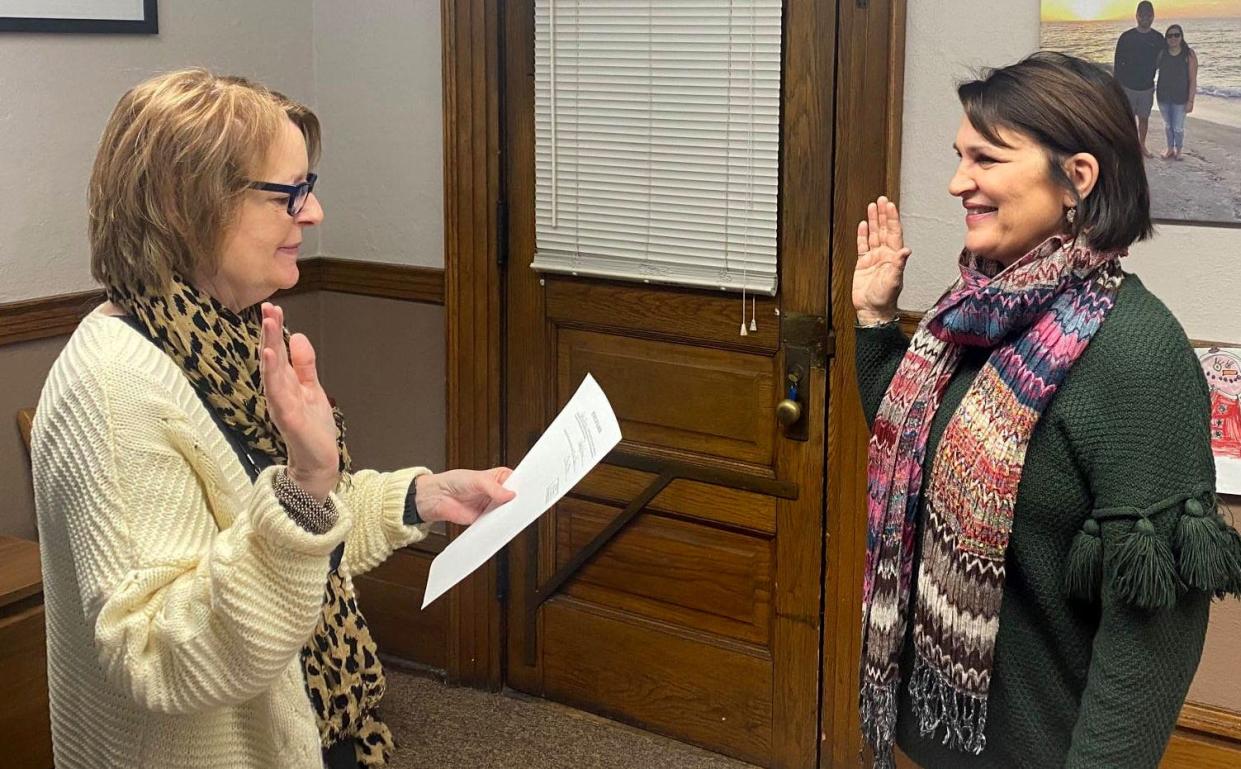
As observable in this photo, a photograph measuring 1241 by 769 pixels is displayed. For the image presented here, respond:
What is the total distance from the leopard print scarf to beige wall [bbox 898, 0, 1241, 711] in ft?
4.39

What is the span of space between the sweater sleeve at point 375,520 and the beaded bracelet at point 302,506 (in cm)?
45

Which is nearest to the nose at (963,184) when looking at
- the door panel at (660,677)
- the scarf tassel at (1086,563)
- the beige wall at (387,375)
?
the scarf tassel at (1086,563)

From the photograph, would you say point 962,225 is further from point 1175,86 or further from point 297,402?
point 297,402

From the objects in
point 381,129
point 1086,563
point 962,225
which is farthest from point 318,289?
point 1086,563

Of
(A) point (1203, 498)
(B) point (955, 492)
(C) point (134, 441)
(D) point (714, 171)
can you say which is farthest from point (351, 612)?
(D) point (714, 171)

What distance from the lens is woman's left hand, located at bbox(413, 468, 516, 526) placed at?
5.92 feet

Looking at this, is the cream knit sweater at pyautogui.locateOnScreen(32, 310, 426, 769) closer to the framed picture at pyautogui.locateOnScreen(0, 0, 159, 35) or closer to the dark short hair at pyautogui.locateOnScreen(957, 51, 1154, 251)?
the dark short hair at pyautogui.locateOnScreen(957, 51, 1154, 251)

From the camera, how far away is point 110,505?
136cm

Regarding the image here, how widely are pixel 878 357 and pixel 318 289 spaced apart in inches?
79.3

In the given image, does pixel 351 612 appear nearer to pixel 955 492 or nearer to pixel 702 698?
pixel 955 492

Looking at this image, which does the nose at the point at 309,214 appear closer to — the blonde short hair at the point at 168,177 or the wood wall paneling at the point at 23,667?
the blonde short hair at the point at 168,177

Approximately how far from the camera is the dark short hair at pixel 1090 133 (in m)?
1.62

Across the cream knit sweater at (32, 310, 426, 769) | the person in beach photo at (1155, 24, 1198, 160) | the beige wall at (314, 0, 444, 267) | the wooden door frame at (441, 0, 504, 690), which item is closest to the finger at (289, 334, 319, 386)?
the cream knit sweater at (32, 310, 426, 769)

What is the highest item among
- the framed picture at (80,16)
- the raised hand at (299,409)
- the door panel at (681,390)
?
the framed picture at (80,16)
